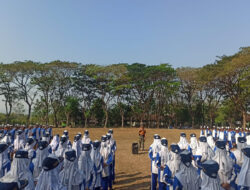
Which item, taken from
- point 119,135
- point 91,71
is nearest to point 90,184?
point 119,135

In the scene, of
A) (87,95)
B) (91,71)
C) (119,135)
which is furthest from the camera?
(87,95)

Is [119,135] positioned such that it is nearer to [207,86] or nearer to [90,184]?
[207,86]

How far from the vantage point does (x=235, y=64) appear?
26.4 m

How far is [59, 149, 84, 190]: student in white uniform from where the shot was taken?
14.6ft

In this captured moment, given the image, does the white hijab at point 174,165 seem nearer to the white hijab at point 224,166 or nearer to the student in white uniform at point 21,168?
the white hijab at point 224,166

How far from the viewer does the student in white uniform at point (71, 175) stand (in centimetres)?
446

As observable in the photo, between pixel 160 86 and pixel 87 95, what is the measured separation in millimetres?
14828

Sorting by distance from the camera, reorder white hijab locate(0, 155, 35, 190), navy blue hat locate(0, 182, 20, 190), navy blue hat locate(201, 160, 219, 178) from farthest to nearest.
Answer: white hijab locate(0, 155, 35, 190)
navy blue hat locate(201, 160, 219, 178)
navy blue hat locate(0, 182, 20, 190)

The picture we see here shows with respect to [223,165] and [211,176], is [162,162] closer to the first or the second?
[223,165]

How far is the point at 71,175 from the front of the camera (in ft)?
14.6

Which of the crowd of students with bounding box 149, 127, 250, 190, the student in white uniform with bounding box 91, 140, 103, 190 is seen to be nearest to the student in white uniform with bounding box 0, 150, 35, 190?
the student in white uniform with bounding box 91, 140, 103, 190

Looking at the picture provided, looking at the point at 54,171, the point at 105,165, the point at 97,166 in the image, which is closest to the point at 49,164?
the point at 54,171

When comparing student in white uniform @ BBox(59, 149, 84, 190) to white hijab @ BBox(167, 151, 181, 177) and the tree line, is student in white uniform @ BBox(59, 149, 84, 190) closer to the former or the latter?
white hijab @ BBox(167, 151, 181, 177)

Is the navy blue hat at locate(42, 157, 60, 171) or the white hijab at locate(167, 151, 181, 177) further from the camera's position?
the white hijab at locate(167, 151, 181, 177)
